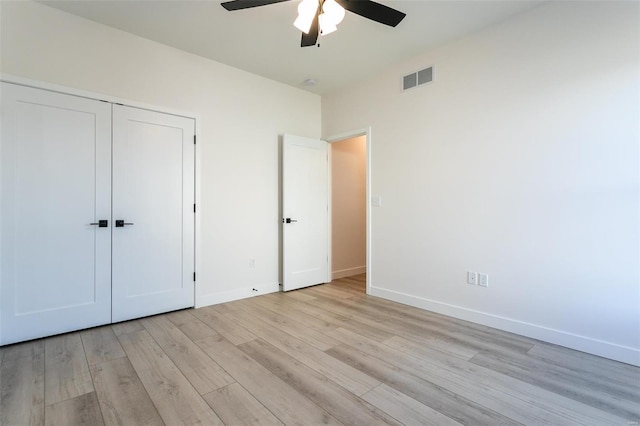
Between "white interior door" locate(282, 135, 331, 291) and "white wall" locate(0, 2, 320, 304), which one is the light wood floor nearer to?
"white wall" locate(0, 2, 320, 304)

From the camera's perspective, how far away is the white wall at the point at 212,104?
2580 mm

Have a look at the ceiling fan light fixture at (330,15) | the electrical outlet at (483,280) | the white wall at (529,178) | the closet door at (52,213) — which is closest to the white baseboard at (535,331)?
the white wall at (529,178)

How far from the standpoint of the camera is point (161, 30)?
2.91 m

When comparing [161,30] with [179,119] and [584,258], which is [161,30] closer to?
[179,119]

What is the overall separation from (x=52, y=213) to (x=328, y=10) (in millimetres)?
2841

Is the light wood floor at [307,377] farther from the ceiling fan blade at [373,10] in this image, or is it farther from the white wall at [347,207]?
the ceiling fan blade at [373,10]

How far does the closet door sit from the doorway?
290 cm

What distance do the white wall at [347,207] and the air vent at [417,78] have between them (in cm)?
144

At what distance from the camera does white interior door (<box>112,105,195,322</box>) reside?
2926 millimetres

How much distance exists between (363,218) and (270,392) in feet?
12.2

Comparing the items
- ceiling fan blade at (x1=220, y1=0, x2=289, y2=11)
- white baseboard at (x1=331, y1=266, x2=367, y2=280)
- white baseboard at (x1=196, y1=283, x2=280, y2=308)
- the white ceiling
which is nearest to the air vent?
the white ceiling

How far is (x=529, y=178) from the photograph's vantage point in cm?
260

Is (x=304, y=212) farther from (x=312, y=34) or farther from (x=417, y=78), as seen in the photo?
(x=312, y=34)

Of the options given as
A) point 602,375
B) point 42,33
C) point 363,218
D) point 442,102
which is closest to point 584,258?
point 602,375
